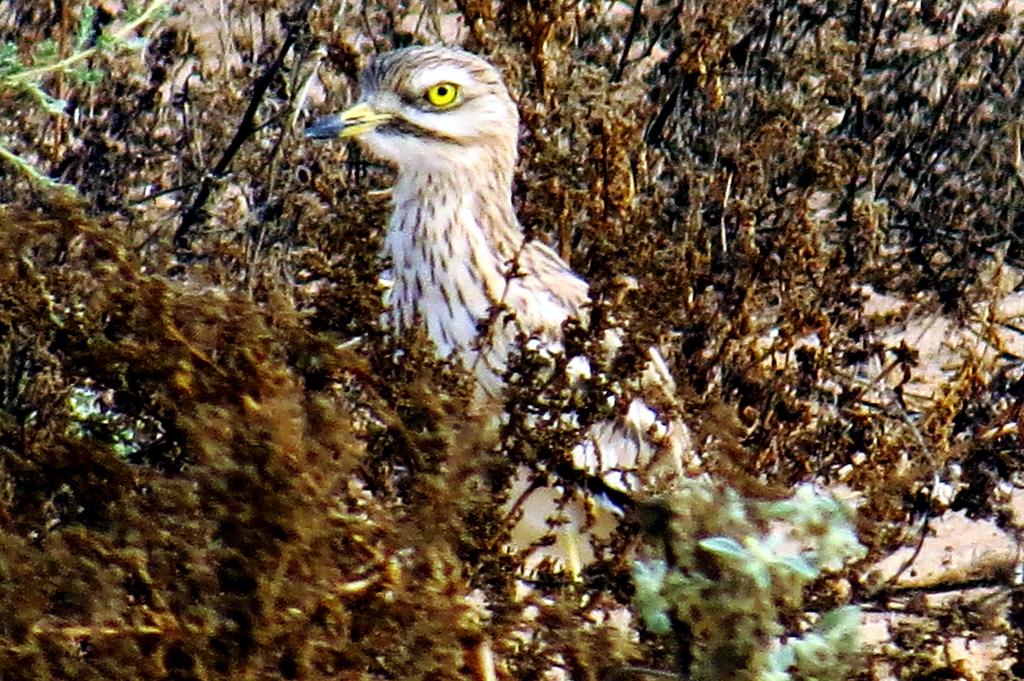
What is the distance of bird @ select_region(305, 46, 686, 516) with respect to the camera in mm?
4422

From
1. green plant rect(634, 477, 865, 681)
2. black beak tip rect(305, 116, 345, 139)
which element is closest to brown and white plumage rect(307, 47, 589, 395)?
black beak tip rect(305, 116, 345, 139)

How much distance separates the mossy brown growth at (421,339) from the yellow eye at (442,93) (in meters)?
0.19

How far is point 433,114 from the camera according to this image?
462cm

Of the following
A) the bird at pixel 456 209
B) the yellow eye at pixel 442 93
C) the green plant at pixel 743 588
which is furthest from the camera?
the yellow eye at pixel 442 93

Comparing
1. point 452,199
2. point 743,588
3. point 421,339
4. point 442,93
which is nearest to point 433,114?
point 442,93

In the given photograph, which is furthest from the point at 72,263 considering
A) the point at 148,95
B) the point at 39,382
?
the point at 148,95

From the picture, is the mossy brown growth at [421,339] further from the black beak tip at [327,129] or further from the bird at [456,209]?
the black beak tip at [327,129]

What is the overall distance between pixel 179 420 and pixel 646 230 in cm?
184

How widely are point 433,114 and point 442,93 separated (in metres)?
0.05

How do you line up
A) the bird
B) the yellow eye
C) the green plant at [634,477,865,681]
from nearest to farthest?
1. the green plant at [634,477,865,681]
2. the bird
3. the yellow eye

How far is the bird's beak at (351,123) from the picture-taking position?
4445 millimetres

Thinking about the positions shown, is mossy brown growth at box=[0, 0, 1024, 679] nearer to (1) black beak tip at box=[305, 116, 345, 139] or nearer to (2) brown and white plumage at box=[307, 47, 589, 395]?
(2) brown and white plumage at box=[307, 47, 589, 395]

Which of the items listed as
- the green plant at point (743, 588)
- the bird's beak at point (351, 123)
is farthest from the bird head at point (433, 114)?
the green plant at point (743, 588)

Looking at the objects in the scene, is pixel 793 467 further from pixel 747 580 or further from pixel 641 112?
pixel 747 580
